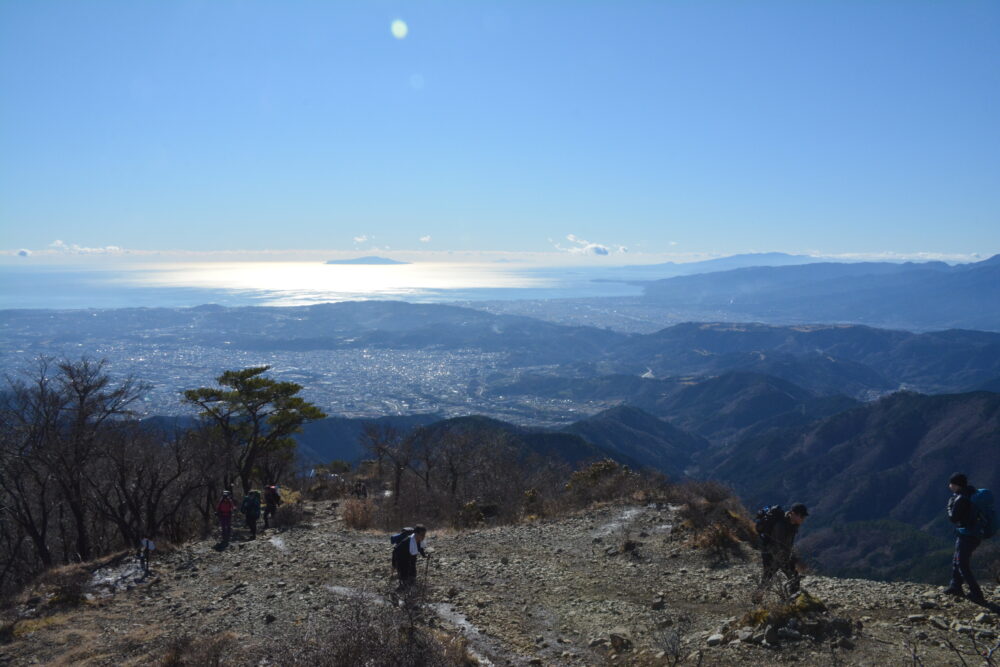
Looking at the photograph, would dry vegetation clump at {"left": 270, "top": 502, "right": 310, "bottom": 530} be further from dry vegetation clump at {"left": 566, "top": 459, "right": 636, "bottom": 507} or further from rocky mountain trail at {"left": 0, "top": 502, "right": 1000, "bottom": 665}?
dry vegetation clump at {"left": 566, "top": 459, "right": 636, "bottom": 507}

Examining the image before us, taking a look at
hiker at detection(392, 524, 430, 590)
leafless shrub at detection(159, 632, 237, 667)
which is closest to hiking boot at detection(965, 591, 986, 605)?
hiker at detection(392, 524, 430, 590)

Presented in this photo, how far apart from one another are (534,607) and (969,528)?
5.88 metres

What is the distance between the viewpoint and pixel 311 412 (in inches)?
877

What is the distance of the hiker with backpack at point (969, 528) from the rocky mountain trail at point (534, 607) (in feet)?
0.81

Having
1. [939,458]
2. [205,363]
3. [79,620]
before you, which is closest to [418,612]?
[79,620]

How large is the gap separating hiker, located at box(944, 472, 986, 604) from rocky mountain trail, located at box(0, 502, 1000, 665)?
20cm

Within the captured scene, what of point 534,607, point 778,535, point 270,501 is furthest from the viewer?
point 270,501

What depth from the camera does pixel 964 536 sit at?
23.0 feet

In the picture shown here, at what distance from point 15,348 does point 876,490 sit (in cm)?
19497

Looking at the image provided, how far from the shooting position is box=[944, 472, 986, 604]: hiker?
6.90m

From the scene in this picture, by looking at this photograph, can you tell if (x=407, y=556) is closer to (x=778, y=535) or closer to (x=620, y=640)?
(x=620, y=640)

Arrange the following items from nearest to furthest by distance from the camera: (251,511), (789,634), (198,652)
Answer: (789,634), (198,652), (251,511)

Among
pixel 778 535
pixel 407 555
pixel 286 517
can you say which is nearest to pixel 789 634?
pixel 778 535

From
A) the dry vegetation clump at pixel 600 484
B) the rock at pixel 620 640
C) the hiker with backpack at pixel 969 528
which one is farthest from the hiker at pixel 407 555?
the dry vegetation clump at pixel 600 484
